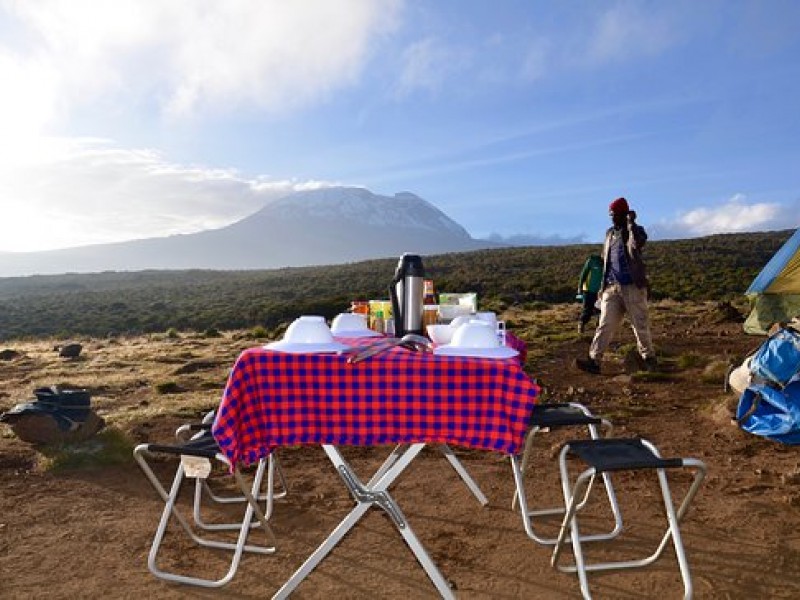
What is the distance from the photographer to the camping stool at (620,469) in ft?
9.57

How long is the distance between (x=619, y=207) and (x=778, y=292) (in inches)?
72.4

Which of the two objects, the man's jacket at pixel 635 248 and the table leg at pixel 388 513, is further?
the man's jacket at pixel 635 248

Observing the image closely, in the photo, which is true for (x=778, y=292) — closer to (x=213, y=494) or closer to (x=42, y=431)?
(x=213, y=494)

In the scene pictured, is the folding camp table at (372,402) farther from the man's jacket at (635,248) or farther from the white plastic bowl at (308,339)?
the man's jacket at (635,248)

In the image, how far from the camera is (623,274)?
7914 millimetres

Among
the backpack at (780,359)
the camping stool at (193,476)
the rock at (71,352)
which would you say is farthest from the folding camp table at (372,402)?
the rock at (71,352)

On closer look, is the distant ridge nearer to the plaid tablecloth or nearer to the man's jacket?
the man's jacket

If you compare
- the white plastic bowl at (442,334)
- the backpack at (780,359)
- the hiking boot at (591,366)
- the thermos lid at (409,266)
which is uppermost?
the thermos lid at (409,266)

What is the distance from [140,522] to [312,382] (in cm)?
210

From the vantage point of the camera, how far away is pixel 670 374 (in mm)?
8312

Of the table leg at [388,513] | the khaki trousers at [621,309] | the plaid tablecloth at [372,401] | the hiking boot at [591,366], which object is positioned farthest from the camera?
the hiking boot at [591,366]

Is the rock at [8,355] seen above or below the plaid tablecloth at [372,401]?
below

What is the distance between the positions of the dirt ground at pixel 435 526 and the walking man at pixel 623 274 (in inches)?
42.7

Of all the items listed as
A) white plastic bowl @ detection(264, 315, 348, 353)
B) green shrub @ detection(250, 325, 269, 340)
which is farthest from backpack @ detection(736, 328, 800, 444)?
green shrub @ detection(250, 325, 269, 340)
